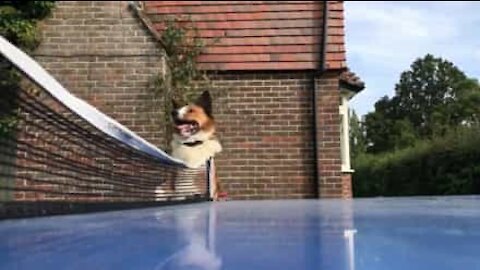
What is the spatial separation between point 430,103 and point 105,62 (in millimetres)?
4737

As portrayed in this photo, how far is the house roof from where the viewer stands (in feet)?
39.8

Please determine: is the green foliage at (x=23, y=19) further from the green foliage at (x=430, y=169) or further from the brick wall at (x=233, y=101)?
the green foliage at (x=430, y=169)

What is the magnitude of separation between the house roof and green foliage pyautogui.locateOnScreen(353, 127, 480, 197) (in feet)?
7.96

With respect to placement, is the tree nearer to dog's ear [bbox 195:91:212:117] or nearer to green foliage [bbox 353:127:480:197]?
green foliage [bbox 353:127:480:197]

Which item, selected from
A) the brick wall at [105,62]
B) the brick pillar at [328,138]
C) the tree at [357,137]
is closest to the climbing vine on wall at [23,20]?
the brick wall at [105,62]

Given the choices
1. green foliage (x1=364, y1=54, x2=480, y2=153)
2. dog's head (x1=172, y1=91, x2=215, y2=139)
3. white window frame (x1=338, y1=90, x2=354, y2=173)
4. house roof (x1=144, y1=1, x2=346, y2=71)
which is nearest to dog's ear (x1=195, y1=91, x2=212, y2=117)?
dog's head (x1=172, y1=91, x2=215, y2=139)

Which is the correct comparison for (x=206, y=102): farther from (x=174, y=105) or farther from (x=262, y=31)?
(x=262, y=31)

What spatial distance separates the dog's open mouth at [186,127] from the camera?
37.7 feet

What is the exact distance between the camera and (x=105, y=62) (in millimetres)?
11453

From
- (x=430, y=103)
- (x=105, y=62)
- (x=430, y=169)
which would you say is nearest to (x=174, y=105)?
(x=105, y=62)

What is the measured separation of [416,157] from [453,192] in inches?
85.0

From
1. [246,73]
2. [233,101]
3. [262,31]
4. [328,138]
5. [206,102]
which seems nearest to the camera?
[206,102]

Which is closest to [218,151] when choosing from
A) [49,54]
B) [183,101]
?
[183,101]

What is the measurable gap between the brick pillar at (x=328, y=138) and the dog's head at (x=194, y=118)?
166 cm
